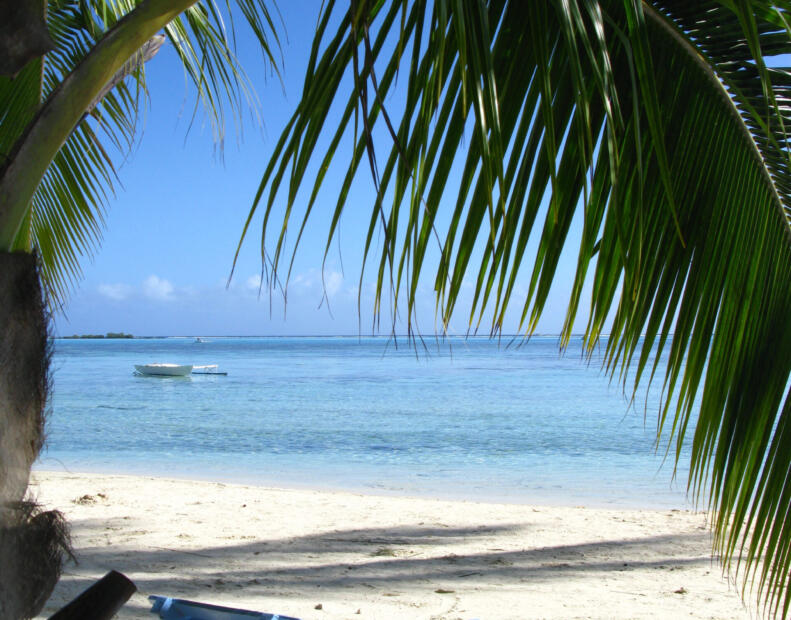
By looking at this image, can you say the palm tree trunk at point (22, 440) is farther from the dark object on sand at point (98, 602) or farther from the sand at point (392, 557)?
the sand at point (392, 557)

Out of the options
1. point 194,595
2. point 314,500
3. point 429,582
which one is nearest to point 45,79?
point 194,595

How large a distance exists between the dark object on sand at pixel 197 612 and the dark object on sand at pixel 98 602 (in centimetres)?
164

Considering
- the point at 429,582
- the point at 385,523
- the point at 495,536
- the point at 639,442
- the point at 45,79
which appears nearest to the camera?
the point at 45,79

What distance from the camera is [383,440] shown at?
1470 centimetres

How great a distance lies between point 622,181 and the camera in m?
1.41

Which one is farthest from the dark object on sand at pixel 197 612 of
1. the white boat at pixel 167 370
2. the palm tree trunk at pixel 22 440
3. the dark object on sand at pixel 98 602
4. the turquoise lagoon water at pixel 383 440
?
the white boat at pixel 167 370

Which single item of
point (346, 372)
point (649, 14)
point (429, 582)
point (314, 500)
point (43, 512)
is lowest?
point (346, 372)

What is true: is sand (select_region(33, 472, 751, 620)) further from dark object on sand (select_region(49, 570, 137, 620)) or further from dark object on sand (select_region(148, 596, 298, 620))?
dark object on sand (select_region(49, 570, 137, 620))

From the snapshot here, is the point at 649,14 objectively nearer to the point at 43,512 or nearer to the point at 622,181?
the point at 622,181

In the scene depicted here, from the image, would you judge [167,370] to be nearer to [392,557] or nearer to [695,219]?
[392,557]

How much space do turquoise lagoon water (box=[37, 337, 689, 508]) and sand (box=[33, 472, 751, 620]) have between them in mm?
1249

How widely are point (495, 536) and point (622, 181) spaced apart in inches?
188

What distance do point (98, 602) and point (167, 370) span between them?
106 feet

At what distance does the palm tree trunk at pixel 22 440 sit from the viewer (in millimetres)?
1225
